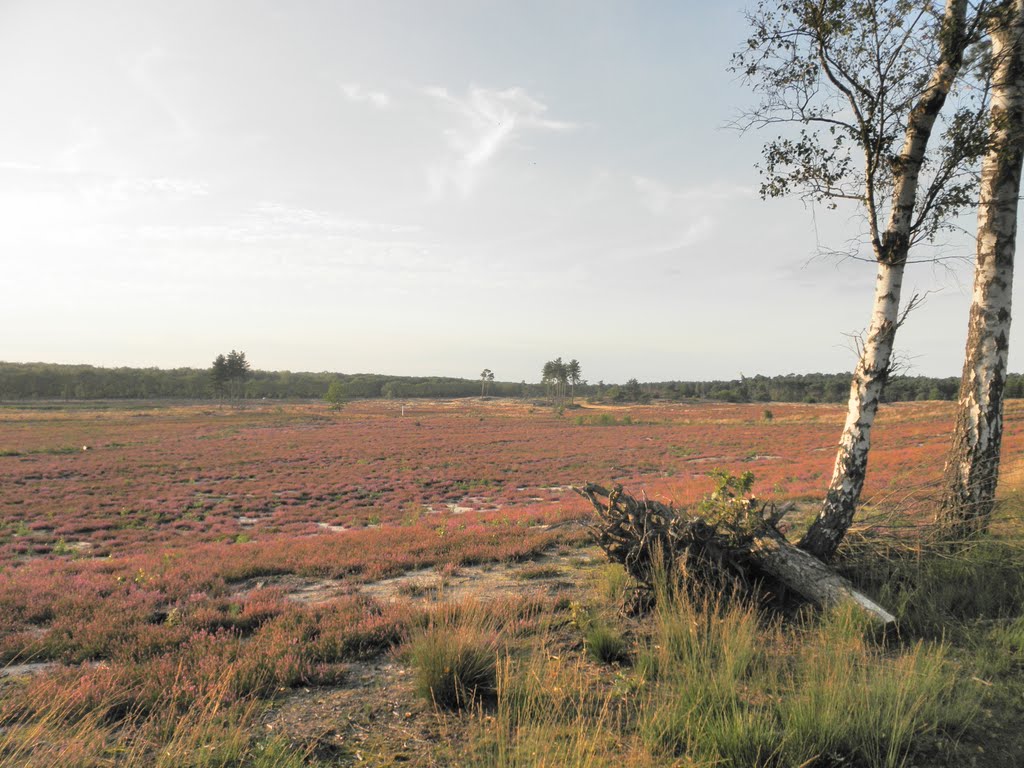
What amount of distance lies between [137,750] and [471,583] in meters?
4.82

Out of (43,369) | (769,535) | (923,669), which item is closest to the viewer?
(923,669)

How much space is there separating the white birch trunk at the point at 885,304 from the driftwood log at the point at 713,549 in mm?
979

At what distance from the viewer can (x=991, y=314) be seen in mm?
6766

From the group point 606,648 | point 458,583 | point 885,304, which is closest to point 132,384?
point 458,583

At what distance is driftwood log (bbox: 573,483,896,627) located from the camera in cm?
525

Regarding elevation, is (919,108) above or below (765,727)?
above

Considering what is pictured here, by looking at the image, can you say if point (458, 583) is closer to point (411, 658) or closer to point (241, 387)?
point (411, 658)

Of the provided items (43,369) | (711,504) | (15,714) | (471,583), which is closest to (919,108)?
(711,504)

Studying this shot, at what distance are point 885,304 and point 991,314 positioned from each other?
2114 mm

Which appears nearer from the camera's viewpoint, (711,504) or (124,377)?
(711,504)

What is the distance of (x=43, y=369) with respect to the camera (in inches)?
5591

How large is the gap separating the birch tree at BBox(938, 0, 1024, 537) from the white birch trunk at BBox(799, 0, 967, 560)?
1.22m

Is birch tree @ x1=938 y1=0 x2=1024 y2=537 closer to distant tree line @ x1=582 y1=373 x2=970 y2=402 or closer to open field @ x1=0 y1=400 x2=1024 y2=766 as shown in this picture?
open field @ x1=0 y1=400 x2=1024 y2=766

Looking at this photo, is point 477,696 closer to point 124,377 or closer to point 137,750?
point 137,750
